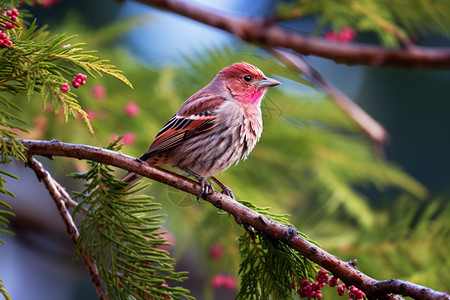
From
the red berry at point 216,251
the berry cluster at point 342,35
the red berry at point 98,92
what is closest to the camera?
the red berry at point 98,92

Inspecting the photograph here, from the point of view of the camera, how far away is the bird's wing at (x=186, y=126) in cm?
200

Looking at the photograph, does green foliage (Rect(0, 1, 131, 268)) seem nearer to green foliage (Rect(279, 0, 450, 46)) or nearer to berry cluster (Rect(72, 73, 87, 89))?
berry cluster (Rect(72, 73, 87, 89))

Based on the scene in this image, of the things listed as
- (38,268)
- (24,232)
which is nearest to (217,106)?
(24,232)

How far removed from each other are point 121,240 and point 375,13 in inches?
72.0

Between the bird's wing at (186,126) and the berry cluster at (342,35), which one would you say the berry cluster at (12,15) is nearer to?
the bird's wing at (186,126)

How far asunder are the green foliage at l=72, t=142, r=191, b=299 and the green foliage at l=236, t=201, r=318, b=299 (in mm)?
213

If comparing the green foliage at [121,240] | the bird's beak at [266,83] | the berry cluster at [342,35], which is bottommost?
the green foliage at [121,240]

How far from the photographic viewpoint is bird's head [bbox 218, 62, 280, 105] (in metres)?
2.03

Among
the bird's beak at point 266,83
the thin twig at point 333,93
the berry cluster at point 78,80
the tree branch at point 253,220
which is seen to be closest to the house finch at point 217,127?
the bird's beak at point 266,83

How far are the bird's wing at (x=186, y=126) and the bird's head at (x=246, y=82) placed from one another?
134 millimetres

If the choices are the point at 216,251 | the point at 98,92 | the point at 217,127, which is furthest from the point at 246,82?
the point at 216,251

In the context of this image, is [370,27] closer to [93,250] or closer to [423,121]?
[93,250]

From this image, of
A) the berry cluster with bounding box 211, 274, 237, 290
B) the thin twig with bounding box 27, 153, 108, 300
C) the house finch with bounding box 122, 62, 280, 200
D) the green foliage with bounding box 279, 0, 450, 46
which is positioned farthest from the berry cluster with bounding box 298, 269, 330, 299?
the green foliage with bounding box 279, 0, 450, 46

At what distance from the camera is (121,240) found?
1.40 metres
